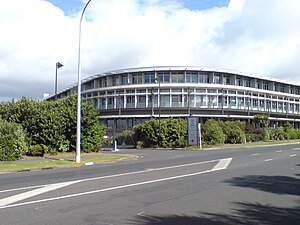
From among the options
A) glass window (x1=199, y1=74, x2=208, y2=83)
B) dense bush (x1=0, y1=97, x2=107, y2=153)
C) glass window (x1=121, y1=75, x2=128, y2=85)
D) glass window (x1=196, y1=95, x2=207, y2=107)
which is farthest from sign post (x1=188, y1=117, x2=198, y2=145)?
glass window (x1=121, y1=75, x2=128, y2=85)

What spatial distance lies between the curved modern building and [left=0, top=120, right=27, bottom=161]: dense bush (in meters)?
41.9

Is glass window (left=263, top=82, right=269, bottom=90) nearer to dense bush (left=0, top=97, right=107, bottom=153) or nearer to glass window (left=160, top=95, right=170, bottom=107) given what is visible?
glass window (left=160, top=95, right=170, bottom=107)

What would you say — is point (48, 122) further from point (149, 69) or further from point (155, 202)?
point (149, 69)

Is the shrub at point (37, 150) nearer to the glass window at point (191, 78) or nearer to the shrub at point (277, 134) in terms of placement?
the shrub at point (277, 134)

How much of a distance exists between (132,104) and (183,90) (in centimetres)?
1015

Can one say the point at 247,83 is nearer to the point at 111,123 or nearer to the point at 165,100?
the point at 165,100

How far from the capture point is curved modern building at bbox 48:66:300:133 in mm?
69062

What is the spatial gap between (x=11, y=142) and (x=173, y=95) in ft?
159

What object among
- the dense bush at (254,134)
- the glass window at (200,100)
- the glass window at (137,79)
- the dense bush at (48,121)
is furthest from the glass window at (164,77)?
the dense bush at (48,121)

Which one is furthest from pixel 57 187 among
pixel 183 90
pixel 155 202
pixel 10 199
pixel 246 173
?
pixel 183 90

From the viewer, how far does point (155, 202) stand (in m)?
8.99

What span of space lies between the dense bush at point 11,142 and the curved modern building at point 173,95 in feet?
137

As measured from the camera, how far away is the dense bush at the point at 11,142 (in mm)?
22734

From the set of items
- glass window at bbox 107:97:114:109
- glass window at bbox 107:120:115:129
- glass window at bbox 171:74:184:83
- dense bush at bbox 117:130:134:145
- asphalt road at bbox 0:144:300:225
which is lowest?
asphalt road at bbox 0:144:300:225
